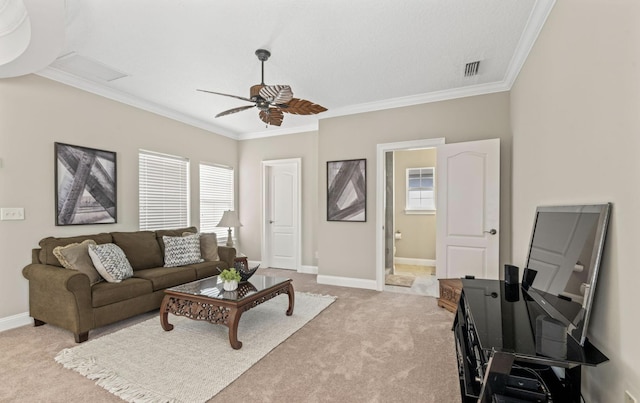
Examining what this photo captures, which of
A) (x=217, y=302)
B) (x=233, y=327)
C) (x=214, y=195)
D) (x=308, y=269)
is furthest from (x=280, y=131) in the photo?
(x=233, y=327)

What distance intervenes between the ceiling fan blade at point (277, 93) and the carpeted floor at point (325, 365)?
Answer: 223 cm

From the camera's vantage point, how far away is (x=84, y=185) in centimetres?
367

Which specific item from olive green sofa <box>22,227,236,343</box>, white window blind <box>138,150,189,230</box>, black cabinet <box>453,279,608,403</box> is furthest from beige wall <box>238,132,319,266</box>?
black cabinet <box>453,279,608,403</box>

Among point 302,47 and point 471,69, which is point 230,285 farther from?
point 471,69

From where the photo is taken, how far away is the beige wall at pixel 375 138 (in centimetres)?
377

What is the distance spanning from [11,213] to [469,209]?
512 cm

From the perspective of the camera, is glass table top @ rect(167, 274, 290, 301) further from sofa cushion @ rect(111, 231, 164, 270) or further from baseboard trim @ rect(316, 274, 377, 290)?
baseboard trim @ rect(316, 274, 377, 290)

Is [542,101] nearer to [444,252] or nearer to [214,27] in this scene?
[444,252]

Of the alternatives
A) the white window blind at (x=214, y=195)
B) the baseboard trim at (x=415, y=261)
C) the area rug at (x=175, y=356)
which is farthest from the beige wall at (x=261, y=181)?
the area rug at (x=175, y=356)

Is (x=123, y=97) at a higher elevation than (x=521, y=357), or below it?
higher

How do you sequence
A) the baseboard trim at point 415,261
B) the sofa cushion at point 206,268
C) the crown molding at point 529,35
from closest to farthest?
the crown molding at point 529,35 < the sofa cushion at point 206,268 < the baseboard trim at point 415,261

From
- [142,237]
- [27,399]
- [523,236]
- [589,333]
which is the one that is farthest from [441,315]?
[142,237]

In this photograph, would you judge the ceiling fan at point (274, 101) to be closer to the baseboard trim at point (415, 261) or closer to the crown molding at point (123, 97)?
the crown molding at point (123, 97)

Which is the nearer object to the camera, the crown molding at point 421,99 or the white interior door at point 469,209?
the white interior door at point 469,209
